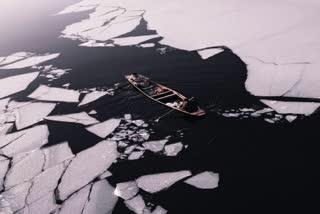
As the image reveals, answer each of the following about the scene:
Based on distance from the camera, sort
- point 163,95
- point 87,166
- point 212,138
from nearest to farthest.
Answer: point 87,166, point 212,138, point 163,95

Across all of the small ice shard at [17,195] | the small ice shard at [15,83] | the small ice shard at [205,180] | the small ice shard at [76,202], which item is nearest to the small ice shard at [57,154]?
the small ice shard at [17,195]

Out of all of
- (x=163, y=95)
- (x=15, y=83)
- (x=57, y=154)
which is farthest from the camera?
(x=15, y=83)

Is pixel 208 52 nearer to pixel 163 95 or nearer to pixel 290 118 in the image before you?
pixel 163 95

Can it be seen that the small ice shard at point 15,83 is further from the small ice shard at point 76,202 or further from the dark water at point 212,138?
the small ice shard at point 76,202

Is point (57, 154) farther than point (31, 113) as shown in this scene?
No

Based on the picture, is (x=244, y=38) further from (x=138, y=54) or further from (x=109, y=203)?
(x=109, y=203)

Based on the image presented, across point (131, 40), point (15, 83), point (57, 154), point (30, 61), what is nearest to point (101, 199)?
point (57, 154)

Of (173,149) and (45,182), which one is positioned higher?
(173,149)

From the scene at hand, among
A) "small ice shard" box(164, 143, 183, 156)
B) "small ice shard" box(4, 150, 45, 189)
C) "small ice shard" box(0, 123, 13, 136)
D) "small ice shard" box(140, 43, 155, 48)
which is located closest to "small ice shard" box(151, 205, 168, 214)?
"small ice shard" box(164, 143, 183, 156)

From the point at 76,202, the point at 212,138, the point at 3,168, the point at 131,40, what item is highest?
the point at 131,40
